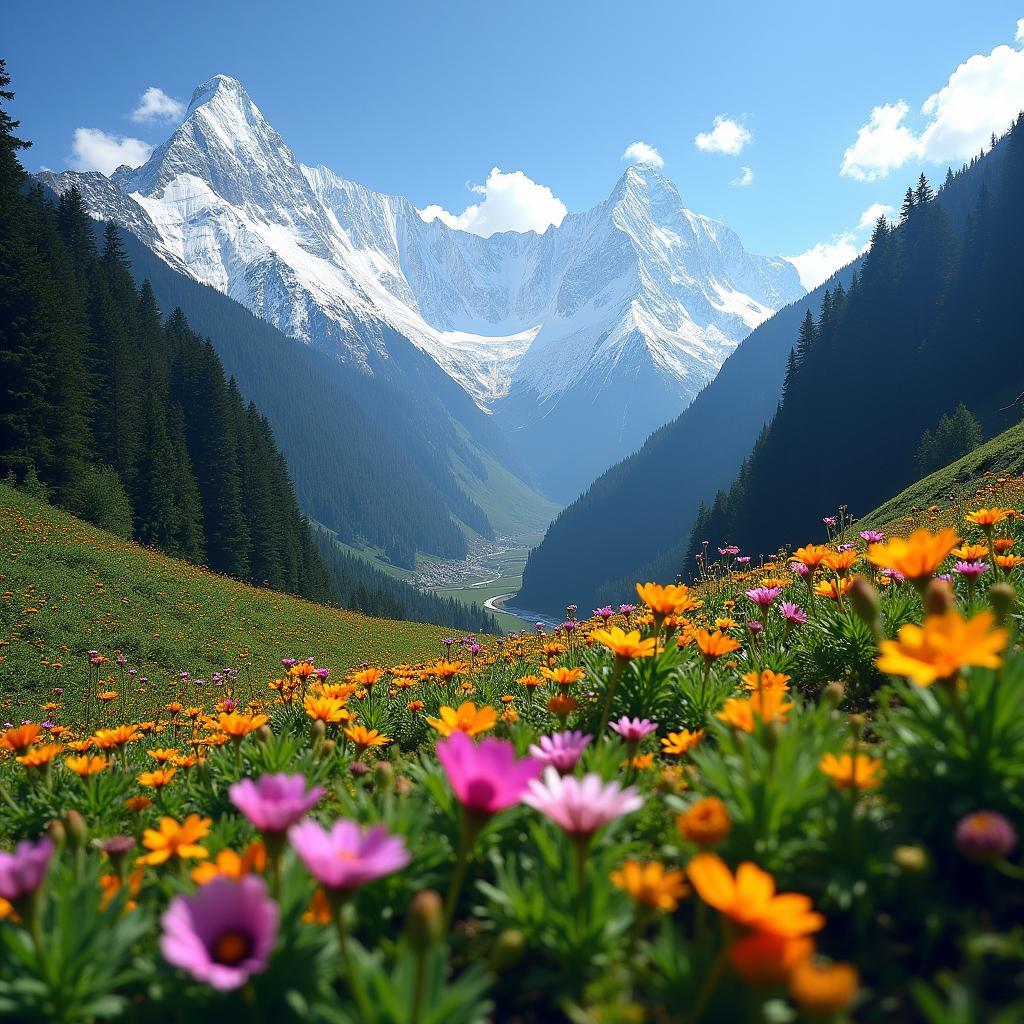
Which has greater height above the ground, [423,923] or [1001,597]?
[1001,597]

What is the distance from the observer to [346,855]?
1.28 metres

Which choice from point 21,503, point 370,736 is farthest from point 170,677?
point 370,736

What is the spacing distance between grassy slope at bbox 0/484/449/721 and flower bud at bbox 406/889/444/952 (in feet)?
51.0

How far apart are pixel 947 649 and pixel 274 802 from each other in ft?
5.45

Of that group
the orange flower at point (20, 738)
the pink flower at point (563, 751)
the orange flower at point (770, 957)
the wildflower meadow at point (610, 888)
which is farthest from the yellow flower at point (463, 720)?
the orange flower at point (20, 738)

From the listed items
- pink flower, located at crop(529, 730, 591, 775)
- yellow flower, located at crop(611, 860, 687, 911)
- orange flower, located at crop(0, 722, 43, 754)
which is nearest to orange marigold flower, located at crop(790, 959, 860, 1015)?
yellow flower, located at crop(611, 860, 687, 911)

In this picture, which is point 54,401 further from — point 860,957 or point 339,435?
point 339,435

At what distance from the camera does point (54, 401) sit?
2508 centimetres

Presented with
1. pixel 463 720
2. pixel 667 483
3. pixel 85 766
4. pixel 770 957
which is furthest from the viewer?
pixel 667 483

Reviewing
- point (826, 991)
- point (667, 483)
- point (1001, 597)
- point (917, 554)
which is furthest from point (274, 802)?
point (667, 483)

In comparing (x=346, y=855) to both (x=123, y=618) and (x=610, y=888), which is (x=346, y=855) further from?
(x=123, y=618)

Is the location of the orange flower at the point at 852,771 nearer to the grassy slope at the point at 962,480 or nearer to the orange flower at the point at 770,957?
the orange flower at the point at 770,957

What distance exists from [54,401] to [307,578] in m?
24.3

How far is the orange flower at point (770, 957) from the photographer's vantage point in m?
0.93
